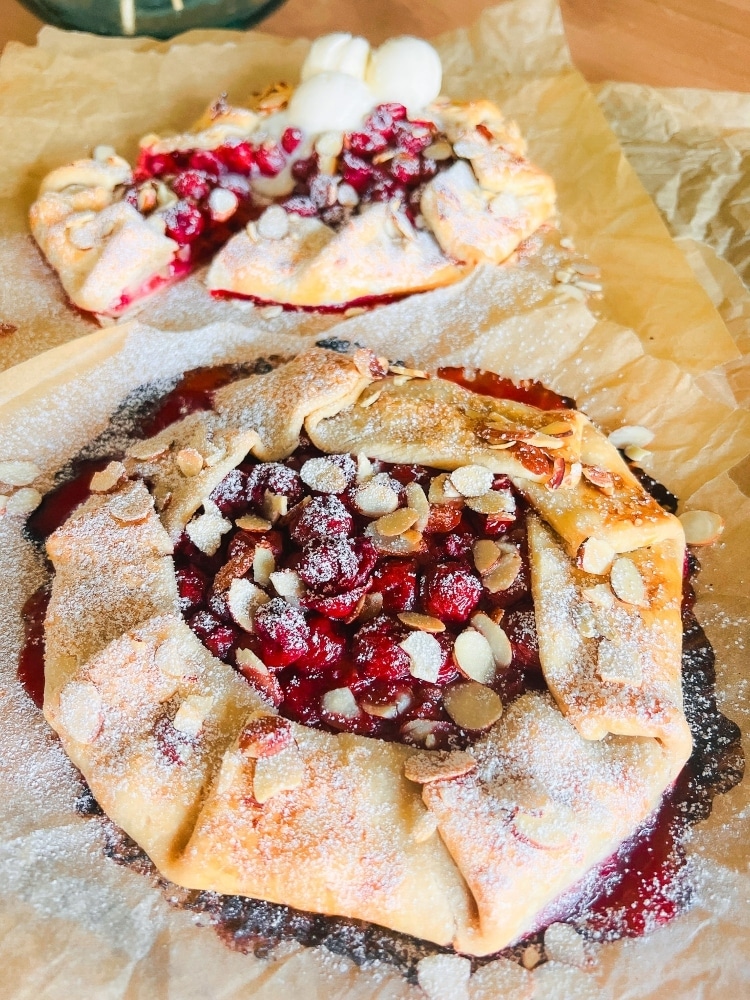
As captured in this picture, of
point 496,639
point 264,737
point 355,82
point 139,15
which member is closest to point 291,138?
point 355,82

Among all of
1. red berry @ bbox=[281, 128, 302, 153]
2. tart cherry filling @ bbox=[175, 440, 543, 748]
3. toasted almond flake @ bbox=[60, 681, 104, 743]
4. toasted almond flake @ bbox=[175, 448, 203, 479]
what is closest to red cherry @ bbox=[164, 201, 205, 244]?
red berry @ bbox=[281, 128, 302, 153]

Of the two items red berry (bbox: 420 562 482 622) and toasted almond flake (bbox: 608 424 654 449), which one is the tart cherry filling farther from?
toasted almond flake (bbox: 608 424 654 449)

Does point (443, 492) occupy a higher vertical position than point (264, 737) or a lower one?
higher

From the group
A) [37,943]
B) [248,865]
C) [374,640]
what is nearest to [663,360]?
[374,640]

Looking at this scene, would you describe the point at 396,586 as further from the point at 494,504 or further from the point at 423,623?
the point at 494,504

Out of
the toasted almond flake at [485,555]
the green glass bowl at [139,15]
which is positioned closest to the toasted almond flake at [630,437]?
the toasted almond flake at [485,555]

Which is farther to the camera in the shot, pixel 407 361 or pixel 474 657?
pixel 407 361

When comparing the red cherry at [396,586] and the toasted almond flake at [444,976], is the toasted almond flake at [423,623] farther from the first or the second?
the toasted almond flake at [444,976]

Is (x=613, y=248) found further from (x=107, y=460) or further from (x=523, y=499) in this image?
(x=107, y=460)
